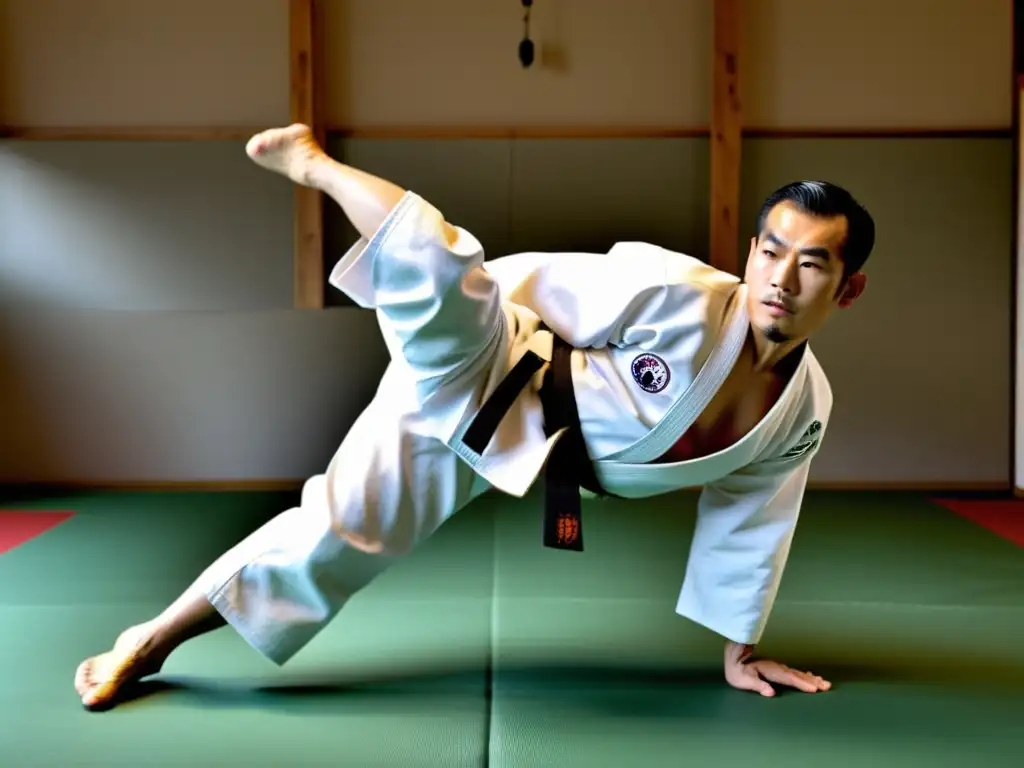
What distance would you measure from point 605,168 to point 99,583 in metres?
3.08

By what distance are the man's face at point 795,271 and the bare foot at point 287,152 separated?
0.84 metres

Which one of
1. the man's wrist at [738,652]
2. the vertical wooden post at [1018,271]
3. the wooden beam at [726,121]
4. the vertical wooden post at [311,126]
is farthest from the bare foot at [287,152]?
the vertical wooden post at [1018,271]

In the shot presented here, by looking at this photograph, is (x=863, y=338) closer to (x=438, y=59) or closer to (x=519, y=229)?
(x=519, y=229)

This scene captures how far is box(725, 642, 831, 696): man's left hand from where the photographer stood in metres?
2.21

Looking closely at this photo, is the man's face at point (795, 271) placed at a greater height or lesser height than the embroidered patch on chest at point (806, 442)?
greater

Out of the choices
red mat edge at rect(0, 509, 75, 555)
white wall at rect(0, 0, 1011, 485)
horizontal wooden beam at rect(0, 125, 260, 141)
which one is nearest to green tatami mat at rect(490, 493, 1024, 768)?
white wall at rect(0, 0, 1011, 485)

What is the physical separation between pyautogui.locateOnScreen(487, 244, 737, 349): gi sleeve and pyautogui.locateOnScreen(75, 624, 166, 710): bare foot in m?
1.13

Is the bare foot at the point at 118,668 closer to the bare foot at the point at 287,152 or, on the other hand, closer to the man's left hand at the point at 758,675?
the bare foot at the point at 287,152

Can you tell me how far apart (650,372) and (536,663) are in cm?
91

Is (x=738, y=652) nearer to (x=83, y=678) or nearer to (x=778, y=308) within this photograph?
(x=778, y=308)

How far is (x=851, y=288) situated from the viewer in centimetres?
182

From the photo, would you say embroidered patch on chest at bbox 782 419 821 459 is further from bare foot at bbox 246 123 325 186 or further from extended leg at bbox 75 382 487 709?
bare foot at bbox 246 123 325 186

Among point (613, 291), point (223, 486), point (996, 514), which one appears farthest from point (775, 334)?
point (223, 486)

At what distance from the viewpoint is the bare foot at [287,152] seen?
1745 millimetres
